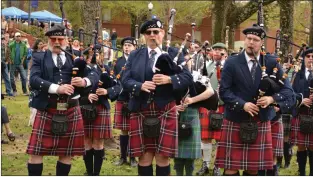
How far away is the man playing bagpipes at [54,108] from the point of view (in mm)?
6098

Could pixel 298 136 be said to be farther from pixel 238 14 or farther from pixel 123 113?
pixel 238 14

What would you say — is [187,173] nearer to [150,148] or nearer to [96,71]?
[150,148]

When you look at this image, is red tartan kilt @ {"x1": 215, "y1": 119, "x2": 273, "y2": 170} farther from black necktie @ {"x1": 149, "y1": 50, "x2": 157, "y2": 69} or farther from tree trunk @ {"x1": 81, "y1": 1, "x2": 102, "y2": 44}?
tree trunk @ {"x1": 81, "y1": 1, "x2": 102, "y2": 44}

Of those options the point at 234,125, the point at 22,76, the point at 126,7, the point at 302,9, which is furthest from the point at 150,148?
the point at 126,7

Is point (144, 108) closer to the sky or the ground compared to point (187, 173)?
closer to the sky

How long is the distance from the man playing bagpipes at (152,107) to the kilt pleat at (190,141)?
1.98 ft

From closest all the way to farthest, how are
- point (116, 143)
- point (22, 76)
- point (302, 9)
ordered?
point (116, 143) < point (22, 76) < point (302, 9)

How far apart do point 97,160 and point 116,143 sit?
2.66 meters

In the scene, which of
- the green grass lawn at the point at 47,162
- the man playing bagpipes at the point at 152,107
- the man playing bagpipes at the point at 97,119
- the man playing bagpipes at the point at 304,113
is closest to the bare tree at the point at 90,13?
the green grass lawn at the point at 47,162

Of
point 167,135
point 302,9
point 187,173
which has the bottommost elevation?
point 187,173

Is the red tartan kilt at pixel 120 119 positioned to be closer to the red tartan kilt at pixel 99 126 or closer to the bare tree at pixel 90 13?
the red tartan kilt at pixel 99 126

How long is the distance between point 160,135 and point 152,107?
263 millimetres

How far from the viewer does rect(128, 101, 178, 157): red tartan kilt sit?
565 centimetres

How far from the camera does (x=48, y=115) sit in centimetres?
616
